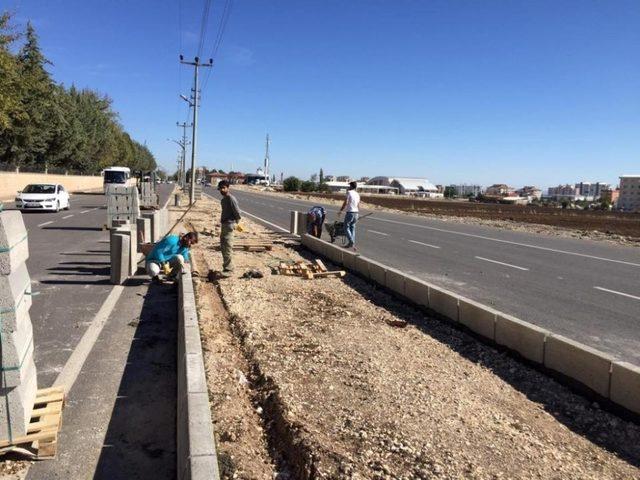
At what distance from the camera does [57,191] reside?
28.1 meters

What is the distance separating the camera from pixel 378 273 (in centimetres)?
982

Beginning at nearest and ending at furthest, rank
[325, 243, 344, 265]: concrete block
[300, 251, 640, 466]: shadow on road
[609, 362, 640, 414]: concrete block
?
[300, 251, 640, 466]: shadow on road
[609, 362, 640, 414]: concrete block
[325, 243, 344, 265]: concrete block

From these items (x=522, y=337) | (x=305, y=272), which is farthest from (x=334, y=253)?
(x=522, y=337)

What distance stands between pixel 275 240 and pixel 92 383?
40.1 ft

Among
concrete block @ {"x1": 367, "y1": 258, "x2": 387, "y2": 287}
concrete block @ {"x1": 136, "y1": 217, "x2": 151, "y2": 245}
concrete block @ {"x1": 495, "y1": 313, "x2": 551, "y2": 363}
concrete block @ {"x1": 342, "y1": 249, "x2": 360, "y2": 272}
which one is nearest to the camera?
concrete block @ {"x1": 495, "y1": 313, "x2": 551, "y2": 363}

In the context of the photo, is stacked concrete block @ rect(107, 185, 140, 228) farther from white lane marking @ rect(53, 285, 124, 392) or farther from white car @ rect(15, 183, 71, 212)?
white car @ rect(15, 183, 71, 212)

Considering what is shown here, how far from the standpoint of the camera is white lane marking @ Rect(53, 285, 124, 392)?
204 inches

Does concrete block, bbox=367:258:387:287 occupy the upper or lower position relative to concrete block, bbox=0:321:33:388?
lower

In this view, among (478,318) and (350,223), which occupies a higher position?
(350,223)

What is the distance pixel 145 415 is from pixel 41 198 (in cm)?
2562

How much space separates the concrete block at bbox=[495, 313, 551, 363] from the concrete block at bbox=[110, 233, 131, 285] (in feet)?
21.5

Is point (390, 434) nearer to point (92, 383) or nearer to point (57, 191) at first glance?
point (92, 383)

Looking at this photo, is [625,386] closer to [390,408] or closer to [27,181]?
[390,408]

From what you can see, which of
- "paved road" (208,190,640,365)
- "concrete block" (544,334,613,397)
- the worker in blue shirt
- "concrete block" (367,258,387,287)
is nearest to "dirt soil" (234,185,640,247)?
"paved road" (208,190,640,365)
